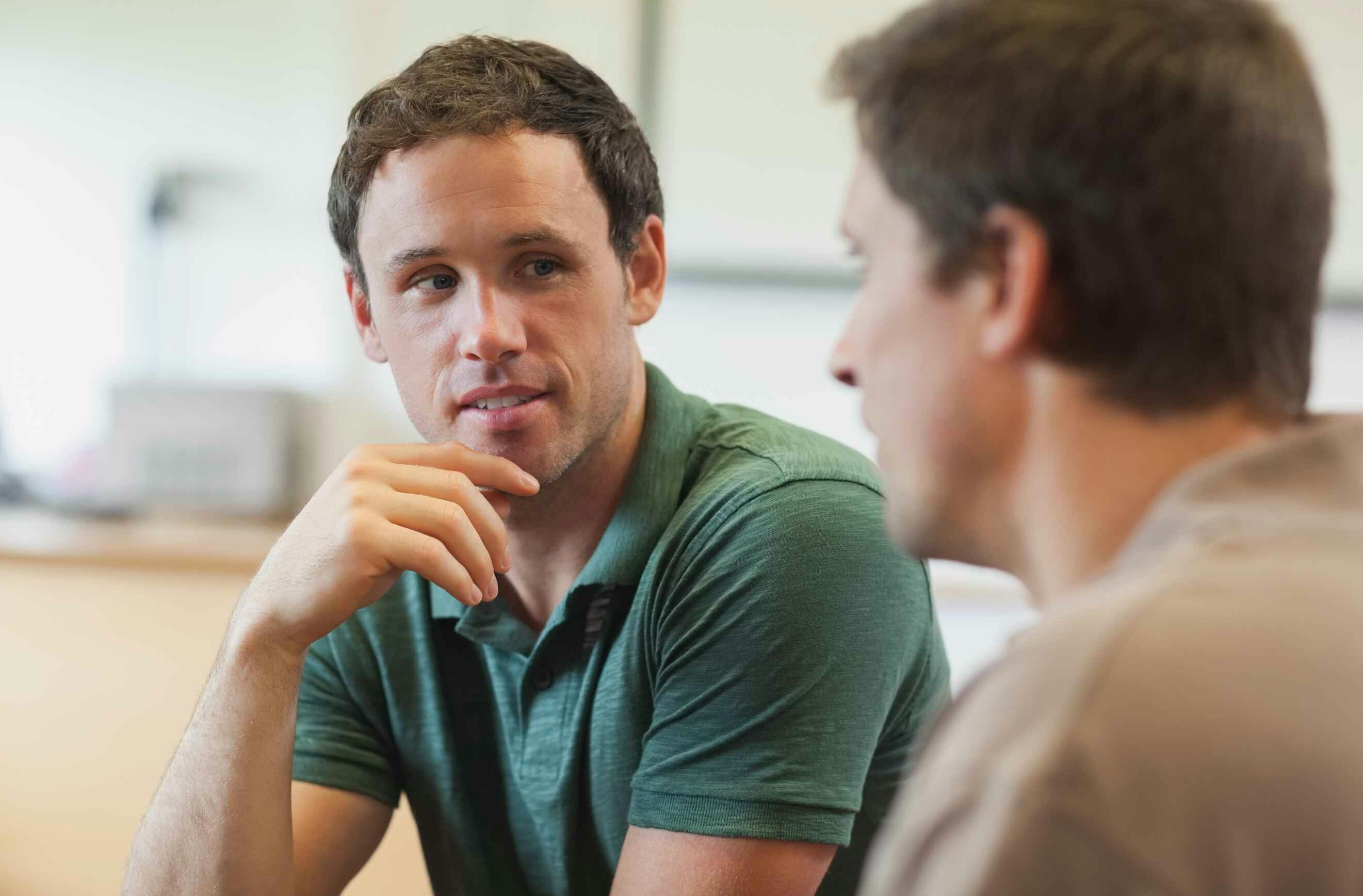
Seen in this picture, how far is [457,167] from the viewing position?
122cm

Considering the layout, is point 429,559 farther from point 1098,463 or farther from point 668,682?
point 1098,463

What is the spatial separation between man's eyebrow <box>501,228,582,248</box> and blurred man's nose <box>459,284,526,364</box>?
47 mm

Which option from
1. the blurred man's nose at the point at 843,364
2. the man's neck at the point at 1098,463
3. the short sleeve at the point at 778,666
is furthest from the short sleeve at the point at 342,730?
the man's neck at the point at 1098,463

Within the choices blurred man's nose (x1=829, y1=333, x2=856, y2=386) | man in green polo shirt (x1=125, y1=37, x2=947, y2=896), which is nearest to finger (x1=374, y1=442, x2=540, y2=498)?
man in green polo shirt (x1=125, y1=37, x2=947, y2=896)

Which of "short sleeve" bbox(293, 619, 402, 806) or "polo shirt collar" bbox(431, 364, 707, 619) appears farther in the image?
"short sleeve" bbox(293, 619, 402, 806)

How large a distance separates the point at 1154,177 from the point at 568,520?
2.59 ft

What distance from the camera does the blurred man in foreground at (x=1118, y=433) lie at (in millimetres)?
509

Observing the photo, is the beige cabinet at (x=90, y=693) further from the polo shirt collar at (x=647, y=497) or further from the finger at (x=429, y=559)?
the finger at (x=429, y=559)

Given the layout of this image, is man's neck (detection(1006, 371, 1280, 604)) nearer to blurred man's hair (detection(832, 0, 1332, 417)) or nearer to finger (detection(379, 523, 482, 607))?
blurred man's hair (detection(832, 0, 1332, 417))

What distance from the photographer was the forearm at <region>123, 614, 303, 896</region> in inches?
46.8

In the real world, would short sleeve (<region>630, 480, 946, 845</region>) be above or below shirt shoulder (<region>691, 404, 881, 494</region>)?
below

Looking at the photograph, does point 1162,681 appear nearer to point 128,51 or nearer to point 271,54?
point 271,54

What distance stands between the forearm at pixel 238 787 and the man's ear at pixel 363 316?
343 millimetres

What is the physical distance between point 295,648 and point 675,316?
1465 mm
